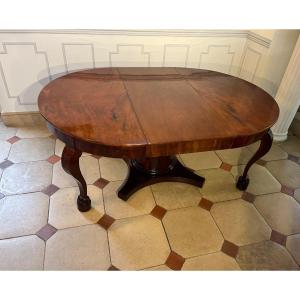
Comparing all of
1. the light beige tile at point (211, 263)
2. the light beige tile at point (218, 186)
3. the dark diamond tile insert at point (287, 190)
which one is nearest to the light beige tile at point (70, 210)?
the light beige tile at point (211, 263)

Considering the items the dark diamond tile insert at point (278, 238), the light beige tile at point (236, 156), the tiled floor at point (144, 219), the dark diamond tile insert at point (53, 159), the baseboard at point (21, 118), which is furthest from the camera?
the baseboard at point (21, 118)

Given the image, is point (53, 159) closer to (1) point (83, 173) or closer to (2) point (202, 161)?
(1) point (83, 173)

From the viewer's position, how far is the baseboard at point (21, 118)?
185 centimetres

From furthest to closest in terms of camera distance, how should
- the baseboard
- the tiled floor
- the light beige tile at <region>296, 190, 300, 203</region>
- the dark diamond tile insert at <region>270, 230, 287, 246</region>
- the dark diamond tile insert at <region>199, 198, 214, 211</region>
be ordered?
the baseboard < the light beige tile at <region>296, 190, 300, 203</region> < the dark diamond tile insert at <region>199, 198, 214, 211</region> < the dark diamond tile insert at <region>270, 230, 287, 246</region> < the tiled floor

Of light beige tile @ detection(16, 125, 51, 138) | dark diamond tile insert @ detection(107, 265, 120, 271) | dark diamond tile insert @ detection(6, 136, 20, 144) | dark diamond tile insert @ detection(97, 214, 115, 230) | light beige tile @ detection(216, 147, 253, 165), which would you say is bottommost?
dark diamond tile insert @ detection(107, 265, 120, 271)

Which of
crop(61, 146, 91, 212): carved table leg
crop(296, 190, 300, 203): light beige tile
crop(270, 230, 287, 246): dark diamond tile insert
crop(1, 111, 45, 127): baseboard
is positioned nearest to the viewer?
crop(61, 146, 91, 212): carved table leg

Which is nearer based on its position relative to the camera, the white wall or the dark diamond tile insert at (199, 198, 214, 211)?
the dark diamond tile insert at (199, 198, 214, 211)

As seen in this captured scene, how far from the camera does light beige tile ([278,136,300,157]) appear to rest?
1.88 m

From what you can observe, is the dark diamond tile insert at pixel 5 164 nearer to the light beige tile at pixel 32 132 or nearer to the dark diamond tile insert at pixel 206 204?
the light beige tile at pixel 32 132

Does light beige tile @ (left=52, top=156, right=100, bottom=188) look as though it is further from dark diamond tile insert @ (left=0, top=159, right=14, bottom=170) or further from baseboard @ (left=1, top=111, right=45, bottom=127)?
baseboard @ (left=1, top=111, right=45, bottom=127)

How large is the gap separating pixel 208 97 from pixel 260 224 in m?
0.75

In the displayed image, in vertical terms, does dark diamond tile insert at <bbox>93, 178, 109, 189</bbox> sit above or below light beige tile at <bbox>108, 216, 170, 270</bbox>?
above

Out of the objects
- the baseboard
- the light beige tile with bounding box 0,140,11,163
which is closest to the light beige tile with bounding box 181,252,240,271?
the light beige tile with bounding box 0,140,11,163
